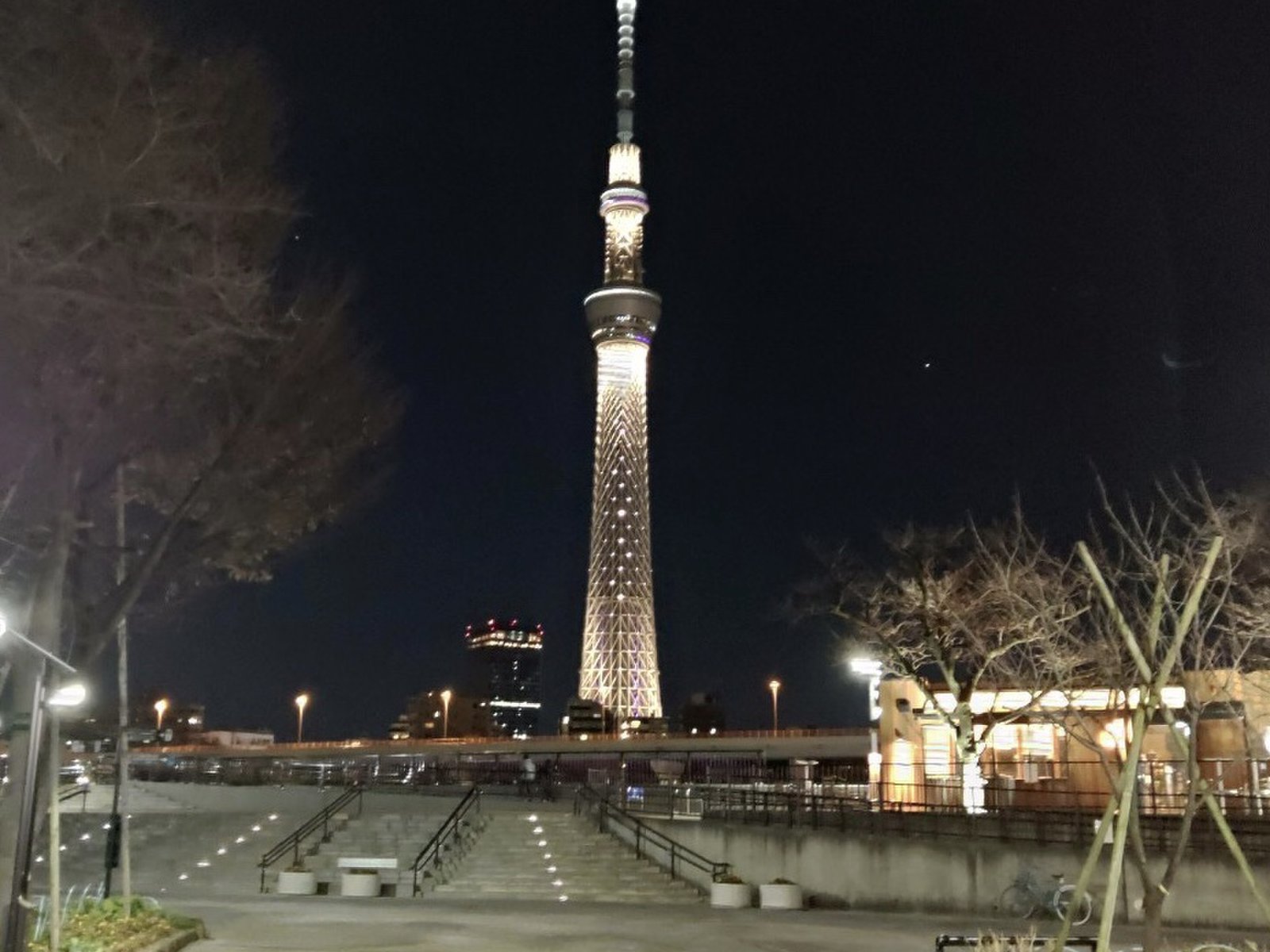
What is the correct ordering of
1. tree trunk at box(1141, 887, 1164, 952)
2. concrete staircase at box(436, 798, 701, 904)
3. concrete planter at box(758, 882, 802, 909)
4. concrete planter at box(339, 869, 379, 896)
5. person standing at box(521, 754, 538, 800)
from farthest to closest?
person standing at box(521, 754, 538, 800) < concrete staircase at box(436, 798, 701, 904) < concrete planter at box(339, 869, 379, 896) < concrete planter at box(758, 882, 802, 909) < tree trunk at box(1141, 887, 1164, 952)

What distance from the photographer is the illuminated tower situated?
4306 inches

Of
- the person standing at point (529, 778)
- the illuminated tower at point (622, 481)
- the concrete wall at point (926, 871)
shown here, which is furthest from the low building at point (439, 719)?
the concrete wall at point (926, 871)

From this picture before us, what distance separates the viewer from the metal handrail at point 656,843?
22641 mm

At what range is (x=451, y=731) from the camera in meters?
170

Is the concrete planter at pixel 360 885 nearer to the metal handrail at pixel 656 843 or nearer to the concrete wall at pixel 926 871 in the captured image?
the metal handrail at pixel 656 843

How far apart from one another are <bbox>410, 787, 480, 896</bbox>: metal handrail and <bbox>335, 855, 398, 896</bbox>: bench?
0.46m

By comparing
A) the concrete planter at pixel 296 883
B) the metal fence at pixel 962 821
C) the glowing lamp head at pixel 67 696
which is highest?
the glowing lamp head at pixel 67 696

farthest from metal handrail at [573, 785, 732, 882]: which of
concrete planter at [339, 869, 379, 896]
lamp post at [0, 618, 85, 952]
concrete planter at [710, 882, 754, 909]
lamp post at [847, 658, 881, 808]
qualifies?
lamp post at [0, 618, 85, 952]

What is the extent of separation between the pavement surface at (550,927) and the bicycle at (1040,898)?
83cm

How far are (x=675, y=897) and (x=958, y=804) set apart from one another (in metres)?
6.17

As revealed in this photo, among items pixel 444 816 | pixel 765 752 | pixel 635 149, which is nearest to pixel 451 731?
pixel 635 149

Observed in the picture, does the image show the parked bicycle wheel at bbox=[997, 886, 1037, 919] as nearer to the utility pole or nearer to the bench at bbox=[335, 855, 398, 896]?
the bench at bbox=[335, 855, 398, 896]

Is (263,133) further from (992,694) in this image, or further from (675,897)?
(992,694)

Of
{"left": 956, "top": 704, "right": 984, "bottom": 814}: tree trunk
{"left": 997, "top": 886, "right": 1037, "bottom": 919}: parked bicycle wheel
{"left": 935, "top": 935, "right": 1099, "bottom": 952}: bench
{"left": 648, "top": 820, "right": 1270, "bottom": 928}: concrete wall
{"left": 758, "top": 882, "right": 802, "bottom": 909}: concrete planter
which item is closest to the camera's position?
{"left": 935, "top": 935, "right": 1099, "bottom": 952}: bench
